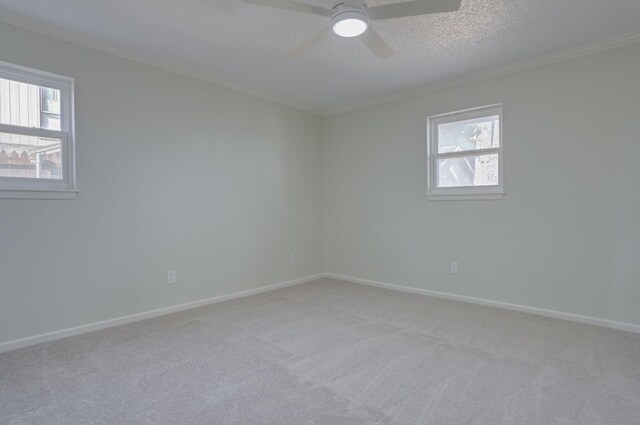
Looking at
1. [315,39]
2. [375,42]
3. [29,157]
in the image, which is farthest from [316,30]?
[29,157]

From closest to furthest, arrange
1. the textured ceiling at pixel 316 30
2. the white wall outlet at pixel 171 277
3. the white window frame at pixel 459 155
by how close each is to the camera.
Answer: the textured ceiling at pixel 316 30
the white wall outlet at pixel 171 277
the white window frame at pixel 459 155

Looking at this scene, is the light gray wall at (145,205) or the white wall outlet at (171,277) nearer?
the light gray wall at (145,205)

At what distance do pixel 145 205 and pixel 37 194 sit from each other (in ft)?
2.66

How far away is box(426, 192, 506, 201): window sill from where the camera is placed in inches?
139

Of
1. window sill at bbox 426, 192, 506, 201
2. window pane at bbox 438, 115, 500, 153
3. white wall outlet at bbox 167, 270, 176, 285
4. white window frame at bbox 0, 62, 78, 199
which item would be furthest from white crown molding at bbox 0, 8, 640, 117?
white wall outlet at bbox 167, 270, 176, 285

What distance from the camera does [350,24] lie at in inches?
80.2

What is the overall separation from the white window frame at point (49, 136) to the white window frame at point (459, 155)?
3.57 m

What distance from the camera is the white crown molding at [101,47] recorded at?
252 cm

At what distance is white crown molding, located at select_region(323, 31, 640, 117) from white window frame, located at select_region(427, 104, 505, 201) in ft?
1.03

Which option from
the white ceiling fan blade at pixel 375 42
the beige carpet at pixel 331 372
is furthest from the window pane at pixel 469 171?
the white ceiling fan blade at pixel 375 42

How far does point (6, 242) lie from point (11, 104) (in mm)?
1049

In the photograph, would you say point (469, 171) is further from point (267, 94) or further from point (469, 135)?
point (267, 94)

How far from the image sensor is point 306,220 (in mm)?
4902

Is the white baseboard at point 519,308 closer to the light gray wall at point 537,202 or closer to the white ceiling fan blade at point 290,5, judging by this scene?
the light gray wall at point 537,202
